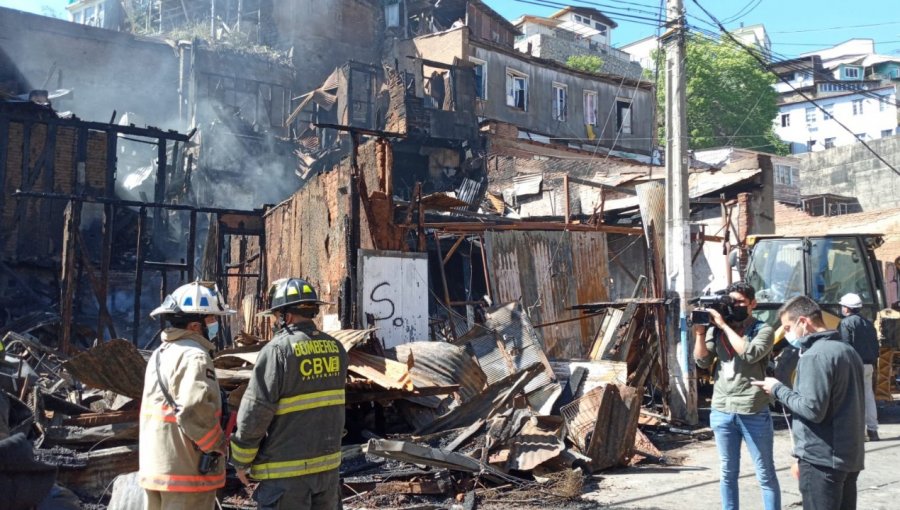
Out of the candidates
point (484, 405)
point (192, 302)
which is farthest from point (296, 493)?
point (484, 405)

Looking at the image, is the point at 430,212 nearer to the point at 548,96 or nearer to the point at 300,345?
the point at 300,345

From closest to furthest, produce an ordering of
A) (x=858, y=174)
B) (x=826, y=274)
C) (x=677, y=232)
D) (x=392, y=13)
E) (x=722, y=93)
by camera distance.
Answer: (x=677, y=232), (x=826, y=274), (x=392, y=13), (x=858, y=174), (x=722, y=93)

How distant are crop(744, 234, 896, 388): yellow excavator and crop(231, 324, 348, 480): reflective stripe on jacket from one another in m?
9.24

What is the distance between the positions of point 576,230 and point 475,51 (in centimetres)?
1711

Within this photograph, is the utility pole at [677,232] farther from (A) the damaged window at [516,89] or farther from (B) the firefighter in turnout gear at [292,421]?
(A) the damaged window at [516,89]

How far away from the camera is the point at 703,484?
719 cm

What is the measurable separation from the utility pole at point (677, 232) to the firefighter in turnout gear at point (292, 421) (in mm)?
7189

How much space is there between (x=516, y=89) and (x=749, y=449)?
27.4 meters

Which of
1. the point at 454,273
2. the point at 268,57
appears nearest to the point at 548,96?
the point at 268,57

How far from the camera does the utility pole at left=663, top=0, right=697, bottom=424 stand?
1024 centimetres

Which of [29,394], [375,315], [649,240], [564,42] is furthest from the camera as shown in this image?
[564,42]

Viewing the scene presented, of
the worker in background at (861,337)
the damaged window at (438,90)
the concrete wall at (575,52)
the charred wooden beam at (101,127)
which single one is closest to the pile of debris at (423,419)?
the worker in background at (861,337)

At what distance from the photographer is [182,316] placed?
403 cm

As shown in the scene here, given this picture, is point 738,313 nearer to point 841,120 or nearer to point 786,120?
point 841,120
